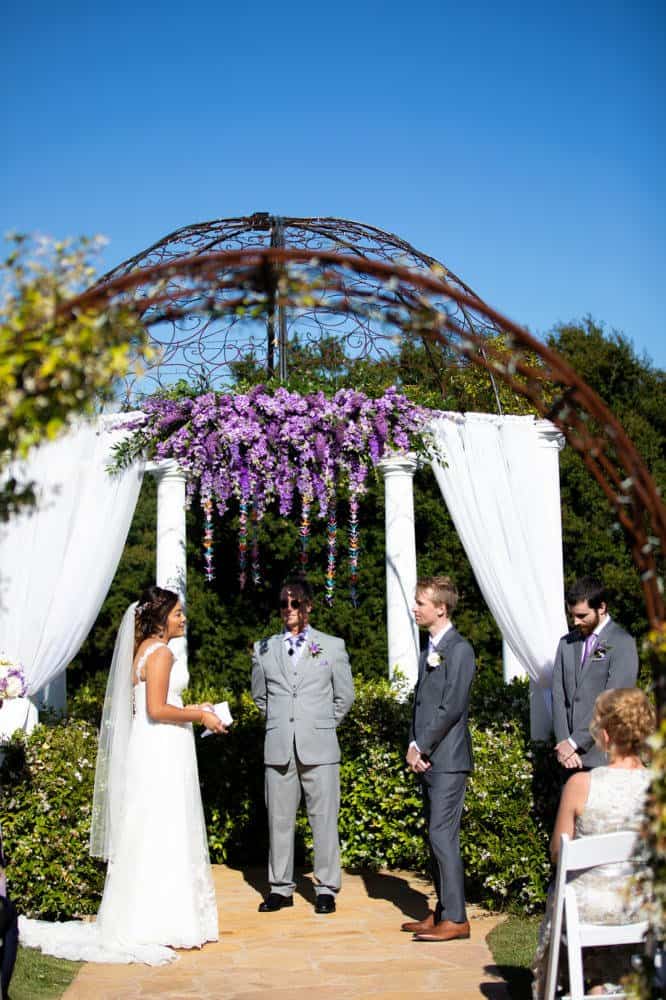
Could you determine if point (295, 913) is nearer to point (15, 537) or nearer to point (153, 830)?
point (153, 830)

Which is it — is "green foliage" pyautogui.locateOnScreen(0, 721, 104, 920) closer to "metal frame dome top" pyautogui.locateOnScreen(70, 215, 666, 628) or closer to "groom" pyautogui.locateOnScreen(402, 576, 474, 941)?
"groom" pyautogui.locateOnScreen(402, 576, 474, 941)

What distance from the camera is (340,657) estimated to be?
6.52 metres

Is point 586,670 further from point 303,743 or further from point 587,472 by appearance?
point 587,472

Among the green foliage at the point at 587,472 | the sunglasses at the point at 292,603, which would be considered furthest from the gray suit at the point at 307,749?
the green foliage at the point at 587,472

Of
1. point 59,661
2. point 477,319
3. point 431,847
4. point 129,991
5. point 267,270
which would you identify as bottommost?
point 129,991

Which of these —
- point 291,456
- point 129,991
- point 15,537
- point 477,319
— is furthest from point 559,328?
point 129,991

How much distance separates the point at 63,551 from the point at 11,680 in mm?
973

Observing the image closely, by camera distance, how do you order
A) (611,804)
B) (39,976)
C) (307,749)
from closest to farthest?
(611,804) → (39,976) → (307,749)

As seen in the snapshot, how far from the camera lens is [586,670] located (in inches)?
227

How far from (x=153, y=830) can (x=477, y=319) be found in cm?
491

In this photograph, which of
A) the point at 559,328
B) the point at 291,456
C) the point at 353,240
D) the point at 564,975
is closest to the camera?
the point at 564,975

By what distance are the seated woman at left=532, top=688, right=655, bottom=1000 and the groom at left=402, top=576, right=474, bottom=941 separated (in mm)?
1673

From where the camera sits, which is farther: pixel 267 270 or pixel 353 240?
pixel 353 240

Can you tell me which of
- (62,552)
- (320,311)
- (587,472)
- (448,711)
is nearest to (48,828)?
(62,552)
